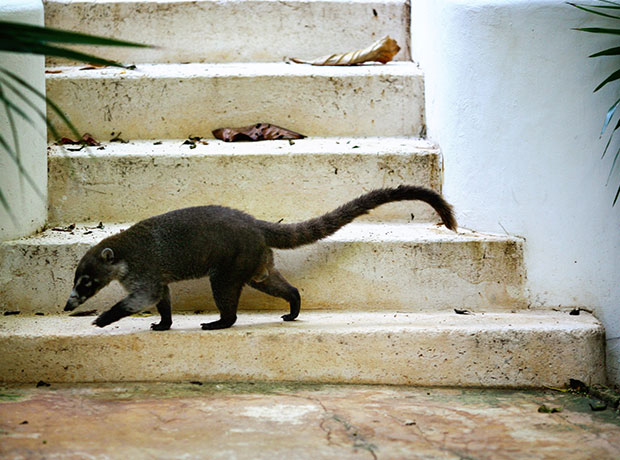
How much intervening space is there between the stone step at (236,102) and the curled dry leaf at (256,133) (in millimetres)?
94

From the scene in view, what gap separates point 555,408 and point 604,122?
1.37m

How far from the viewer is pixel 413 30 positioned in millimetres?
5691

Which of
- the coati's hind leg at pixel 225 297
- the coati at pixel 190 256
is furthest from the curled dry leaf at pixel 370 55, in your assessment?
the coati's hind leg at pixel 225 297

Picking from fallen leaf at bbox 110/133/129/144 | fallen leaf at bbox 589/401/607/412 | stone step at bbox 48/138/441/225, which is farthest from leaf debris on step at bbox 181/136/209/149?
fallen leaf at bbox 589/401/607/412

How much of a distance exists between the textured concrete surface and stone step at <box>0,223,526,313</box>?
0.64m

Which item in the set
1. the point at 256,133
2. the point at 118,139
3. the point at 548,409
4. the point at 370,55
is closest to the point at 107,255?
the point at 118,139

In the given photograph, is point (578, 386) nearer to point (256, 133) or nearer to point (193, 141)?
point (256, 133)

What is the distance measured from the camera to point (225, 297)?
3816mm

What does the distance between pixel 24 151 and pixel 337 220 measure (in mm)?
1760

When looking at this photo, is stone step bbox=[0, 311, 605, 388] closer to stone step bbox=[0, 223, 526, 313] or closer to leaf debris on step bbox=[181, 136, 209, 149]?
stone step bbox=[0, 223, 526, 313]

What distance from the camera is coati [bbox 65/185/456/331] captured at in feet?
12.5

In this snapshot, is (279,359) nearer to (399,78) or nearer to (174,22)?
(399,78)

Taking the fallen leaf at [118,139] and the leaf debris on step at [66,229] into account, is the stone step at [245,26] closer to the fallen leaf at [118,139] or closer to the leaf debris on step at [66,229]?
the fallen leaf at [118,139]

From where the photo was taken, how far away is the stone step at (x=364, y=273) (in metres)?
4.06
